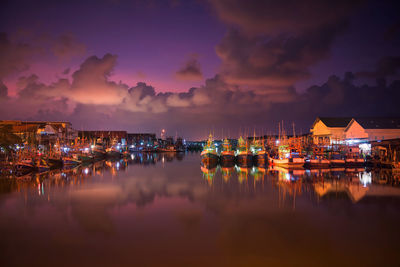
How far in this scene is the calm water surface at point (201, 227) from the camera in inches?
291

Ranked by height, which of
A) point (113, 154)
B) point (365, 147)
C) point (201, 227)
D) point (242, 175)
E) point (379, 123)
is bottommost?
point (242, 175)

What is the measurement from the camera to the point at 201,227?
10.0 meters

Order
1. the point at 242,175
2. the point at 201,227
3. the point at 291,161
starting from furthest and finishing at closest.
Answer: the point at 291,161, the point at 242,175, the point at 201,227

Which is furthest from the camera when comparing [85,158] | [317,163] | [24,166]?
[85,158]

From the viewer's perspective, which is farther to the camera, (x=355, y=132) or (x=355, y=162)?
(x=355, y=132)

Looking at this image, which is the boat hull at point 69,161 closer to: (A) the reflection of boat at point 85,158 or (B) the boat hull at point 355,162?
(A) the reflection of boat at point 85,158

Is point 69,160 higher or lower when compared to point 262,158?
higher

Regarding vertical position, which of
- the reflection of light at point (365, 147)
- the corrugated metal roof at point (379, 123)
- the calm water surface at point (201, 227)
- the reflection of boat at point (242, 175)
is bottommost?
the reflection of boat at point (242, 175)

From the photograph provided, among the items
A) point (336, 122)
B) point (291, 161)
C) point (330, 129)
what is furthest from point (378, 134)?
point (291, 161)

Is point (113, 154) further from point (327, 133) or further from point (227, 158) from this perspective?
point (327, 133)

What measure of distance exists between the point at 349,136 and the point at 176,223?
132 feet

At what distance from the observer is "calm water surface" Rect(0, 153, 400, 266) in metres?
7.38

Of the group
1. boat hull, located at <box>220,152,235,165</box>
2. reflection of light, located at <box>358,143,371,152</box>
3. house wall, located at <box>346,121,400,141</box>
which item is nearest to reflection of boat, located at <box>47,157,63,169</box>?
boat hull, located at <box>220,152,235,165</box>

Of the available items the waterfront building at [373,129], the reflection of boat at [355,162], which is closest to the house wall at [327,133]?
the waterfront building at [373,129]
